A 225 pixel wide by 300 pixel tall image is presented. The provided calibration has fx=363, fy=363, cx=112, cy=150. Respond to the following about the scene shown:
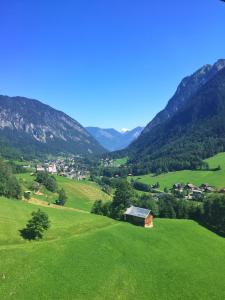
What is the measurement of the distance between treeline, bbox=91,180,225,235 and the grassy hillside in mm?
16197

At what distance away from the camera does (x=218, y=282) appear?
7462 centimetres

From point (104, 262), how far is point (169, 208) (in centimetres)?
6707

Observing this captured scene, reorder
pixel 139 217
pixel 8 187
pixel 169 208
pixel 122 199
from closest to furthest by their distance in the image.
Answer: pixel 139 217 → pixel 122 199 → pixel 8 187 → pixel 169 208

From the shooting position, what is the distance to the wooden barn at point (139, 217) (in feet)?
336

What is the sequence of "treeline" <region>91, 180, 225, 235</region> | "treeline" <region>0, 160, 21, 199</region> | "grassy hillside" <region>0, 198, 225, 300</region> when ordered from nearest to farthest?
"grassy hillside" <region>0, 198, 225, 300</region>
"treeline" <region>91, 180, 225, 235</region>
"treeline" <region>0, 160, 21, 199</region>

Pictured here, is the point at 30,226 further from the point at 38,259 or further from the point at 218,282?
the point at 218,282

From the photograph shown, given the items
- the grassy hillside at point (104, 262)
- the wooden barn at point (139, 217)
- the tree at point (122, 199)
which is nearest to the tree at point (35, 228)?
the grassy hillside at point (104, 262)

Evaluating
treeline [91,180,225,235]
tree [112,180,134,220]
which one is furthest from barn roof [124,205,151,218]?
tree [112,180,134,220]

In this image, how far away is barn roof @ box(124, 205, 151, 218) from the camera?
339 feet

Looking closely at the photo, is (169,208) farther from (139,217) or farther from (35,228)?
(35,228)

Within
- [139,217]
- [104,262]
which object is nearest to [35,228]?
[104,262]

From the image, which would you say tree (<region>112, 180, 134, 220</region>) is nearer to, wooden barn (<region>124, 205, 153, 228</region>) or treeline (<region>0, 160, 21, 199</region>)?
wooden barn (<region>124, 205, 153, 228</region>)

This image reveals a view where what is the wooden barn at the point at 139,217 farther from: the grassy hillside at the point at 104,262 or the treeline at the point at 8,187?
the treeline at the point at 8,187

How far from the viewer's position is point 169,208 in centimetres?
13538
